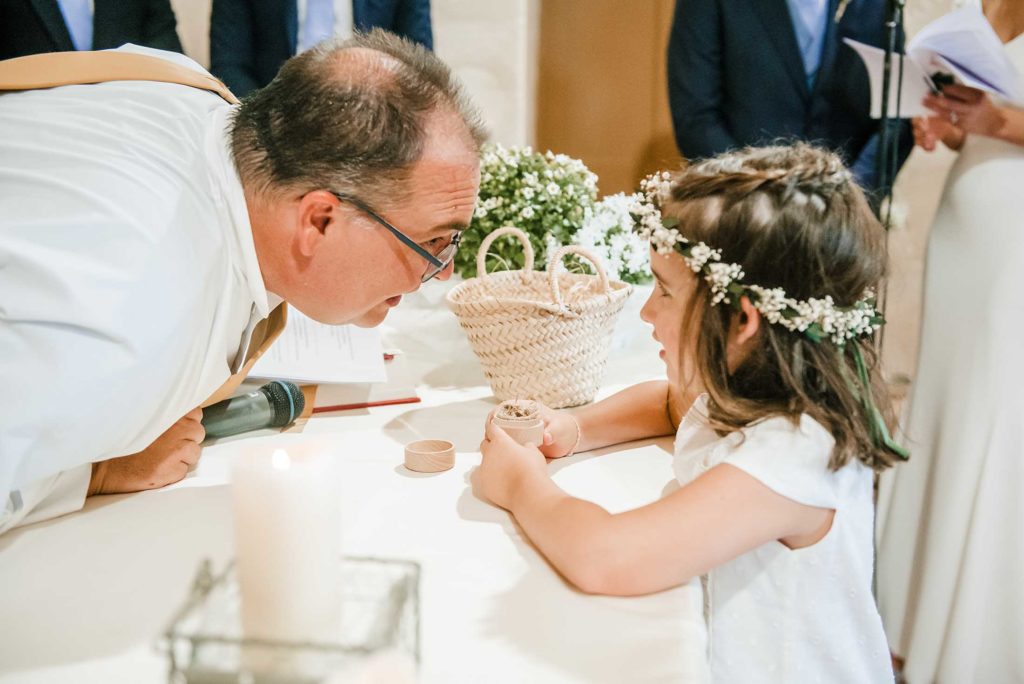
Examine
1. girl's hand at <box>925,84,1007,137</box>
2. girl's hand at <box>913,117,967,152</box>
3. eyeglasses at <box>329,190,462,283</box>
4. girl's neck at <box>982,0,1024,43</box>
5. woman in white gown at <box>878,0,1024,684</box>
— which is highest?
girl's neck at <box>982,0,1024,43</box>

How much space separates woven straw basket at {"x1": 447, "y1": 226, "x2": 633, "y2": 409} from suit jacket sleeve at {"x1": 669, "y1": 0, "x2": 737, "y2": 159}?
1.39 meters

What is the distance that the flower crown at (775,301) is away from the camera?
121cm

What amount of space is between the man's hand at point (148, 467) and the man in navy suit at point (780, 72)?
2.21 meters

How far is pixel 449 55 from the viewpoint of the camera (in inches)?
154

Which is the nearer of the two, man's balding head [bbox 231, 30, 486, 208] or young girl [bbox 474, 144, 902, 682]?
young girl [bbox 474, 144, 902, 682]

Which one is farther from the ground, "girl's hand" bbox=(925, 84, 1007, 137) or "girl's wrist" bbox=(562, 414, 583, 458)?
"girl's hand" bbox=(925, 84, 1007, 137)

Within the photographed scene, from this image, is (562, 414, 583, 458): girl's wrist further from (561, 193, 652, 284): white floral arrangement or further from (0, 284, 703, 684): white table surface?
(561, 193, 652, 284): white floral arrangement

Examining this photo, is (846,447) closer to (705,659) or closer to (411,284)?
(705,659)

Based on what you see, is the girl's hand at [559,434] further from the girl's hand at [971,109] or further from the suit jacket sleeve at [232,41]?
the suit jacket sleeve at [232,41]

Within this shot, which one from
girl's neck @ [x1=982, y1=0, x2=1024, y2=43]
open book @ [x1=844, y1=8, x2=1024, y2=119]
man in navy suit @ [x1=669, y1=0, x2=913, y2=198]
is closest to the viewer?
open book @ [x1=844, y1=8, x2=1024, y2=119]

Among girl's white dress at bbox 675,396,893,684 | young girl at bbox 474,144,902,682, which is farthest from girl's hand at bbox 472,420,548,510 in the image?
girl's white dress at bbox 675,396,893,684

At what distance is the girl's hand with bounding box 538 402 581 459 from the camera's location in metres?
1.43

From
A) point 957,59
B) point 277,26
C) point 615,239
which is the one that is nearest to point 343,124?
point 615,239

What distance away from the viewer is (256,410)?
1.57 m
